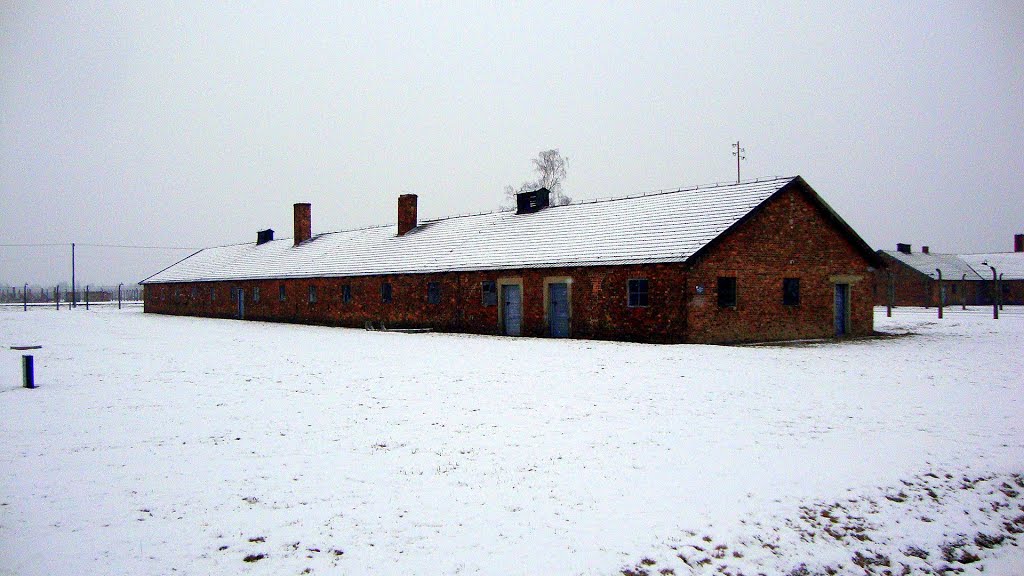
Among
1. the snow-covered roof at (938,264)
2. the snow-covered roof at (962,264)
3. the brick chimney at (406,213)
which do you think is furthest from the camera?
the snow-covered roof at (962,264)

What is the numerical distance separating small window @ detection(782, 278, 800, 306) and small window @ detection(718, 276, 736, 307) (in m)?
2.33

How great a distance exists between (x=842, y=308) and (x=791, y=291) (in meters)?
3.03

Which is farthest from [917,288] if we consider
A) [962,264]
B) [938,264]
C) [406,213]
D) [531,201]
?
[406,213]

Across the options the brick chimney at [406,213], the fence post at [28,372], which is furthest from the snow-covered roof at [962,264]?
the fence post at [28,372]

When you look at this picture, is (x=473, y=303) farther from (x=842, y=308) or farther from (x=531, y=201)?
(x=842, y=308)

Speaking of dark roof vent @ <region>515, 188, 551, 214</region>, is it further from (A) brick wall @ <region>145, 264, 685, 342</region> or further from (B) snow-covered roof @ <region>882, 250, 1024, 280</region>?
(B) snow-covered roof @ <region>882, 250, 1024, 280</region>

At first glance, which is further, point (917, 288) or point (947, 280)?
point (947, 280)

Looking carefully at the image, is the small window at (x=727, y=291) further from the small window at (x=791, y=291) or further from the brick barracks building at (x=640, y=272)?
the small window at (x=791, y=291)

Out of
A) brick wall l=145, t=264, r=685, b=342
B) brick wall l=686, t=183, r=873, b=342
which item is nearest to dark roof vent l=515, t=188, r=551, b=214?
brick wall l=145, t=264, r=685, b=342

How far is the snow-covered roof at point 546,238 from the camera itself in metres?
22.1

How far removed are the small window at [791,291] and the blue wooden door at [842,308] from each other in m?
2.40

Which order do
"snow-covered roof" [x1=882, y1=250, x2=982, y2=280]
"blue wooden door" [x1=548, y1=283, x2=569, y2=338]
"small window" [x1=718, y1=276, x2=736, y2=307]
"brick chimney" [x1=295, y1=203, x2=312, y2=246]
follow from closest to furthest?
1. "small window" [x1=718, y1=276, x2=736, y2=307]
2. "blue wooden door" [x1=548, y1=283, x2=569, y2=338]
3. "brick chimney" [x1=295, y1=203, x2=312, y2=246]
4. "snow-covered roof" [x1=882, y1=250, x2=982, y2=280]

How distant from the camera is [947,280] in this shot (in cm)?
5988

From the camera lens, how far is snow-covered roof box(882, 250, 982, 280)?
197 ft
